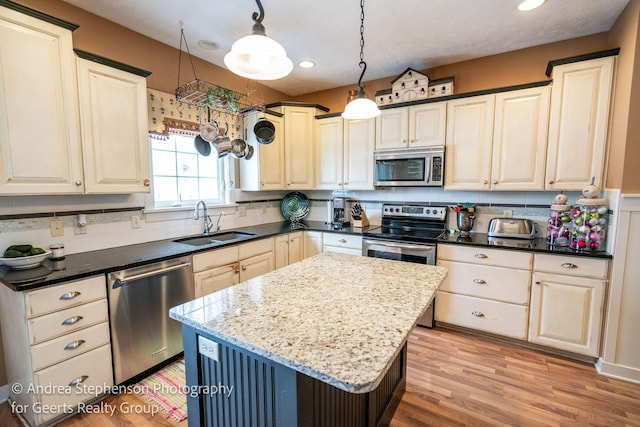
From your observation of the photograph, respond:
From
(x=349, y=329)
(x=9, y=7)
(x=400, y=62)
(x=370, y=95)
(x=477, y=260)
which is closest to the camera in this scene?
(x=349, y=329)

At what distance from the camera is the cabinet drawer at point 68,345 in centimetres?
155

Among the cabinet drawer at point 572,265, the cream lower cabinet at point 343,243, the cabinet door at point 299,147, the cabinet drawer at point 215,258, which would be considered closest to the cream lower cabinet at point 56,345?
the cabinet drawer at point 215,258

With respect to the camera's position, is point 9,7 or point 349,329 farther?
point 9,7

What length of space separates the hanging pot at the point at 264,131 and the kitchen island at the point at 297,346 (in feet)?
6.20

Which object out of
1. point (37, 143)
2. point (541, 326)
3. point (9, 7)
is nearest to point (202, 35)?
point (9, 7)

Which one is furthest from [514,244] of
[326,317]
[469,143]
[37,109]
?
[37,109]

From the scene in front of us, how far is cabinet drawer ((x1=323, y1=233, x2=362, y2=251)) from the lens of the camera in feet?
10.0

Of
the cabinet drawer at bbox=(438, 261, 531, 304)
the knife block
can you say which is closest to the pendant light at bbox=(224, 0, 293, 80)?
the cabinet drawer at bbox=(438, 261, 531, 304)

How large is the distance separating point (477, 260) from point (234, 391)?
2.25 metres

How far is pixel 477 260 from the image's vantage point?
2.51 m

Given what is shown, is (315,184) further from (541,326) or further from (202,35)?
(541,326)

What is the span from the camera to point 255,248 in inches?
111

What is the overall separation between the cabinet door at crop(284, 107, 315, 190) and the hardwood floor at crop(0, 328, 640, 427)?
7.20 feet

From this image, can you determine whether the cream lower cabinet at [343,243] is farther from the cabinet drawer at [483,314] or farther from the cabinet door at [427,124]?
the cabinet door at [427,124]
